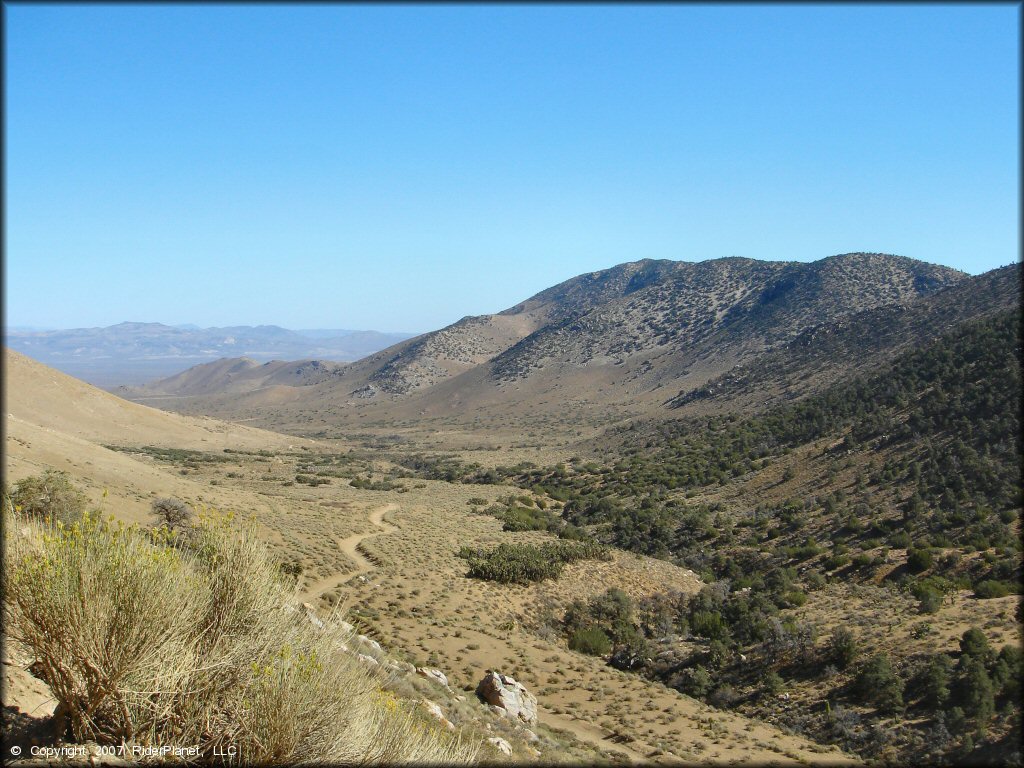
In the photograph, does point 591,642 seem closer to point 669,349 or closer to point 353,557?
point 353,557

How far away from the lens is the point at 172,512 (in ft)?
64.1

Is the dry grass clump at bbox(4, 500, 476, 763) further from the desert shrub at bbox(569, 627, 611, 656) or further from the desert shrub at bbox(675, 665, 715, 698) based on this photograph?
the desert shrub at bbox(569, 627, 611, 656)

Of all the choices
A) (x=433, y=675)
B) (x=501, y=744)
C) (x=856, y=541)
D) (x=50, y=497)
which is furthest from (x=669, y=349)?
(x=501, y=744)

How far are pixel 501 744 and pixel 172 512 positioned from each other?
→ 15155 millimetres

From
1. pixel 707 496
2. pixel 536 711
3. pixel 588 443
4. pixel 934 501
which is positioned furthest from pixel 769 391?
pixel 536 711

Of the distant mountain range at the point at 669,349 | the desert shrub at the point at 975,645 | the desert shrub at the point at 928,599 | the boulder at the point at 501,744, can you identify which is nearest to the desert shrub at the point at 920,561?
the desert shrub at the point at 928,599

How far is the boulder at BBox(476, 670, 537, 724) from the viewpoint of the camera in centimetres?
1168

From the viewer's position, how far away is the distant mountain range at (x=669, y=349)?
2291 inches

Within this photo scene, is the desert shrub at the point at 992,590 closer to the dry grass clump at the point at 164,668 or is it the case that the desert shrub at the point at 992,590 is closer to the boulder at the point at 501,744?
the boulder at the point at 501,744

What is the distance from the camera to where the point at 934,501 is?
78.9 feet

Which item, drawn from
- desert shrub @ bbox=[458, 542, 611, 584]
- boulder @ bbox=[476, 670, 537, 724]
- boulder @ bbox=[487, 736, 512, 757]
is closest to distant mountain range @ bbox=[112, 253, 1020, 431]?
desert shrub @ bbox=[458, 542, 611, 584]

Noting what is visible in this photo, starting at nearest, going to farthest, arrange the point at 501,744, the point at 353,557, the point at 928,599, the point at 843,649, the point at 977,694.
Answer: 1. the point at 501,744
2. the point at 977,694
3. the point at 843,649
4. the point at 928,599
5. the point at 353,557

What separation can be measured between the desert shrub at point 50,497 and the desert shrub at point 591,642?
42.3ft

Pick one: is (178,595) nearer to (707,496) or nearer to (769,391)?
(707,496)
